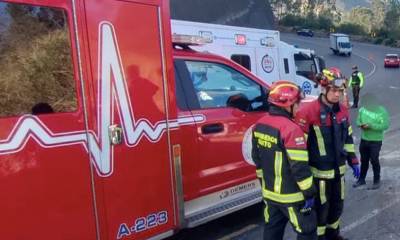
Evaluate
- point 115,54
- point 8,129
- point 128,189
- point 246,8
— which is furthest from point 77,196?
point 246,8

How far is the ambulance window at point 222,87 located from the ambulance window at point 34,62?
1.59m

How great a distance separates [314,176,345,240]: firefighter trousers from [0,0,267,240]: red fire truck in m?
1.05

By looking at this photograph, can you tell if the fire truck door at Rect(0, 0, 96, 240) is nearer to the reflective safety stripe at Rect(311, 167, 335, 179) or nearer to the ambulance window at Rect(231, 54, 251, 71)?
the reflective safety stripe at Rect(311, 167, 335, 179)

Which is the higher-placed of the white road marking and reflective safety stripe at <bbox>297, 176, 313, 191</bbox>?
reflective safety stripe at <bbox>297, 176, 313, 191</bbox>

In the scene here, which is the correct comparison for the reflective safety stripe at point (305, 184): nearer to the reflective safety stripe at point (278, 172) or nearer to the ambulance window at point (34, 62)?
the reflective safety stripe at point (278, 172)

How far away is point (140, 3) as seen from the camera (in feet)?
13.6

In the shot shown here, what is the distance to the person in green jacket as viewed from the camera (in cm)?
685

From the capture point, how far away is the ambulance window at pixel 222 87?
505cm

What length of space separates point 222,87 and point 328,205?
1.66 meters

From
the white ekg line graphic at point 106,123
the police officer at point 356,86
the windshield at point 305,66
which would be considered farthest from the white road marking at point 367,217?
the police officer at point 356,86

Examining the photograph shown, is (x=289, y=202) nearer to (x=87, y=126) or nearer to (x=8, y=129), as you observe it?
(x=87, y=126)

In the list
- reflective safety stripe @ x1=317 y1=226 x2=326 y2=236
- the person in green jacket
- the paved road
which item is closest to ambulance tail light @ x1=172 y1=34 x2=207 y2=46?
the paved road

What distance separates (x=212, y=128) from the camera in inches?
195

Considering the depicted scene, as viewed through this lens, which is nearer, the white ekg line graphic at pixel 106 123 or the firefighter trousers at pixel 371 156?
the white ekg line graphic at pixel 106 123
